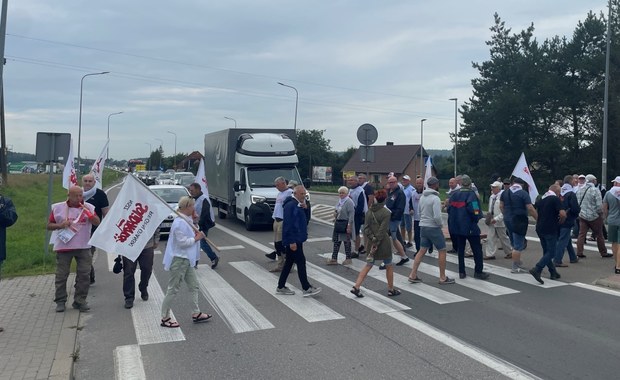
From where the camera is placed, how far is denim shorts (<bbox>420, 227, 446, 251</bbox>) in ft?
30.9

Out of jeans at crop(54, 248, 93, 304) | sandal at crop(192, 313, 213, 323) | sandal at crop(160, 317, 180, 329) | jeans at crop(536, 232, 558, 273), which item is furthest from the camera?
jeans at crop(536, 232, 558, 273)

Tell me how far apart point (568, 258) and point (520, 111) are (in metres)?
31.5

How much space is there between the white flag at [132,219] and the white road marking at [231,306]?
147cm

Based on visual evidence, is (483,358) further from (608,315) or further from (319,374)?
(608,315)

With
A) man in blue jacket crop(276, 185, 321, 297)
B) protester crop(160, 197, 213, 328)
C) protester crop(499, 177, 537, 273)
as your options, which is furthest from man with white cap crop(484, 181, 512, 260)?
protester crop(160, 197, 213, 328)

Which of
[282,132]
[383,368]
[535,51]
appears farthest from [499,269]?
[535,51]

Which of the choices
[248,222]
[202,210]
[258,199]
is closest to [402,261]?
[202,210]

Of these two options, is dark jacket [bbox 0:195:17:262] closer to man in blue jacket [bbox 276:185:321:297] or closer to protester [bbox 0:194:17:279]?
protester [bbox 0:194:17:279]

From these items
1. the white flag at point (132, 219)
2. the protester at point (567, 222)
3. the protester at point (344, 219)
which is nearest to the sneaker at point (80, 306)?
the white flag at point (132, 219)

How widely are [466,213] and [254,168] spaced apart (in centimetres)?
1010

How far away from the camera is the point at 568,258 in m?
12.1

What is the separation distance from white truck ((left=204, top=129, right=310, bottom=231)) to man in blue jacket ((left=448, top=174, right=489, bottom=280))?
8128mm

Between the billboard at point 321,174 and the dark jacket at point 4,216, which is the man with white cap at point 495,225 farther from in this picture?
the billboard at point 321,174

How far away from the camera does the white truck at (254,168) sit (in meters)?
17.7
